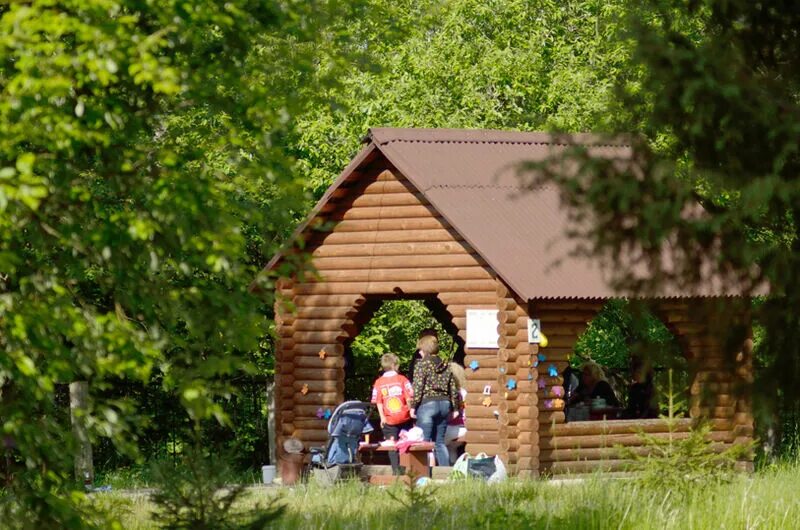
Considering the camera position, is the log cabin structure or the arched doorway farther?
the arched doorway

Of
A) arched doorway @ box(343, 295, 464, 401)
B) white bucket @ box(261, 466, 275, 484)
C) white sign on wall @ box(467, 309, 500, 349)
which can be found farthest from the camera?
arched doorway @ box(343, 295, 464, 401)

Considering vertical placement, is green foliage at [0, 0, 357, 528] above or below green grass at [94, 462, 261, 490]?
above

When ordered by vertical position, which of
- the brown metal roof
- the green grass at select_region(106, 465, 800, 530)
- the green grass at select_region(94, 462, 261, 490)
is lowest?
the green grass at select_region(94, 462, 261, 490)

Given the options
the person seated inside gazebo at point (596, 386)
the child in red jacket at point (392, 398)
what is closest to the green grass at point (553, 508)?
the child in red jacket at point (392, 398)

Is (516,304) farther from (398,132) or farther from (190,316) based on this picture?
(190,316)

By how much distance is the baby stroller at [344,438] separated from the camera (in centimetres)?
1928

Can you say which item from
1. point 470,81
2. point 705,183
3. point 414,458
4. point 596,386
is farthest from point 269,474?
point 705,183

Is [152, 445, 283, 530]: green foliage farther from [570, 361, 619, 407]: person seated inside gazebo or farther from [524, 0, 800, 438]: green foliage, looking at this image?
[570, 361, 619, 407]: person seated inside gazebo

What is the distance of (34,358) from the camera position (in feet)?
29.3

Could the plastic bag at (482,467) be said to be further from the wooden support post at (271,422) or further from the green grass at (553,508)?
the wooden support post at (271,422)

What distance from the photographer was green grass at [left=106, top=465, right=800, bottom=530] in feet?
39.0

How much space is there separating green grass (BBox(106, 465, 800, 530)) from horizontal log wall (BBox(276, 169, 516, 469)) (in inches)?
216

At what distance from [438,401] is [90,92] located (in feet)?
34.9

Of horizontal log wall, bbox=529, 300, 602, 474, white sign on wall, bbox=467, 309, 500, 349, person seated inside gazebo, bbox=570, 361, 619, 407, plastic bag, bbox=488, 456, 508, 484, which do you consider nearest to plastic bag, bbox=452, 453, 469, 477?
plastic bag, bbox=488, 456, 508, 484
